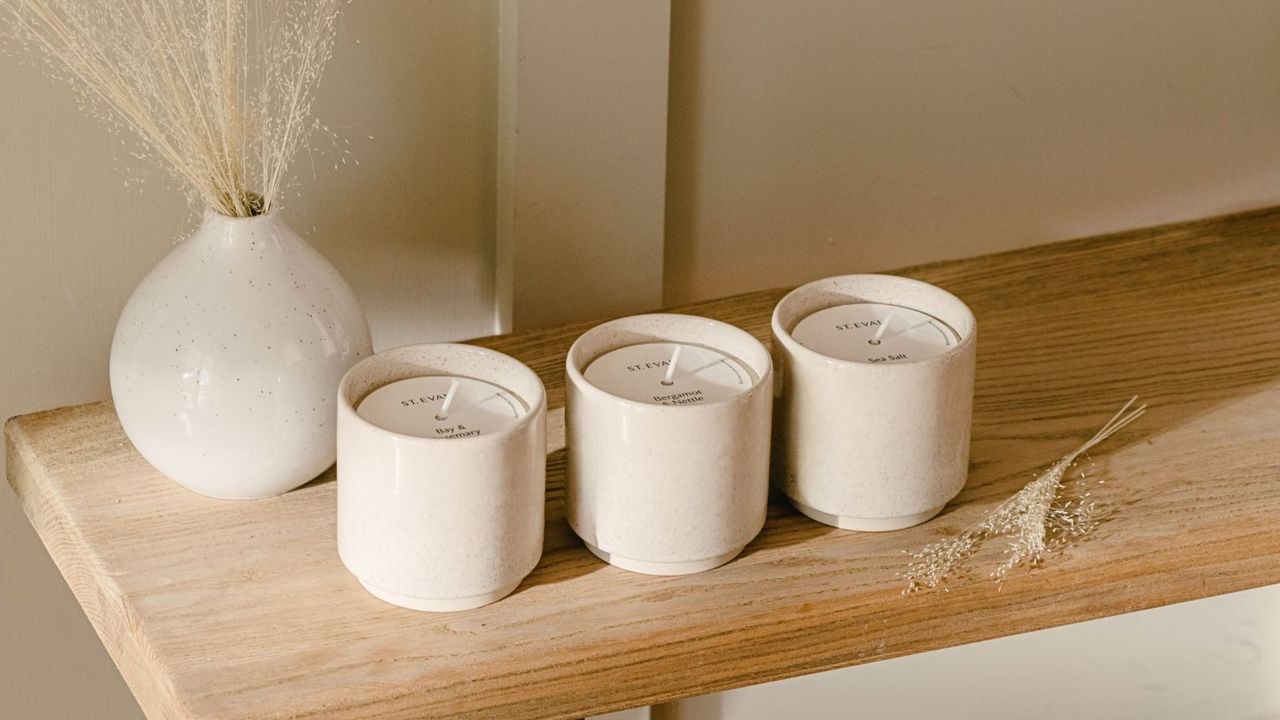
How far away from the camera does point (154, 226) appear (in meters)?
0.81

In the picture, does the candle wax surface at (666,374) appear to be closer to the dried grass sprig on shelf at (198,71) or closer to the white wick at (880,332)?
the white wick at (880,332)

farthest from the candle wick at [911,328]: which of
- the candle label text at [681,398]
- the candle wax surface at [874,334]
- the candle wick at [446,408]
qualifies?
the candle wick at [446,408]

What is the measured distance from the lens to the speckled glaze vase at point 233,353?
27.2 inches

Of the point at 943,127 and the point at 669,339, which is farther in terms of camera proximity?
the point at 943,127

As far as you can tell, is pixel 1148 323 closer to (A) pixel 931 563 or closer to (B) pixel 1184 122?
(B) pixel 1184 122

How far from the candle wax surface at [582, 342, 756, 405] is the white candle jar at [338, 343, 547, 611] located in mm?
42

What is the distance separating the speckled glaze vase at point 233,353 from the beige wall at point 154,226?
10cm

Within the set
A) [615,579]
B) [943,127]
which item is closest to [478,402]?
[615,579]

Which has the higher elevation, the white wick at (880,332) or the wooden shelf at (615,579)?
the white wick at (880,332)

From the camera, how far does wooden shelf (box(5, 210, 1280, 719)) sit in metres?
0.63

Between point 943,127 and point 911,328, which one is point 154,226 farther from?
point 943,127

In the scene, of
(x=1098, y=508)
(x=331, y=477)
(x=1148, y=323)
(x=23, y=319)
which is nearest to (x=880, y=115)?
(x=1148, y=323)

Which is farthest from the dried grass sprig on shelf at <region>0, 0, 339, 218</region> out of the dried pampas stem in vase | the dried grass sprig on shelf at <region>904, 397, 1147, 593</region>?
the dried grass sprig on shelf at <region>904, 397, 1147, 593</region>

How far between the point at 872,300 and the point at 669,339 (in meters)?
0.12
